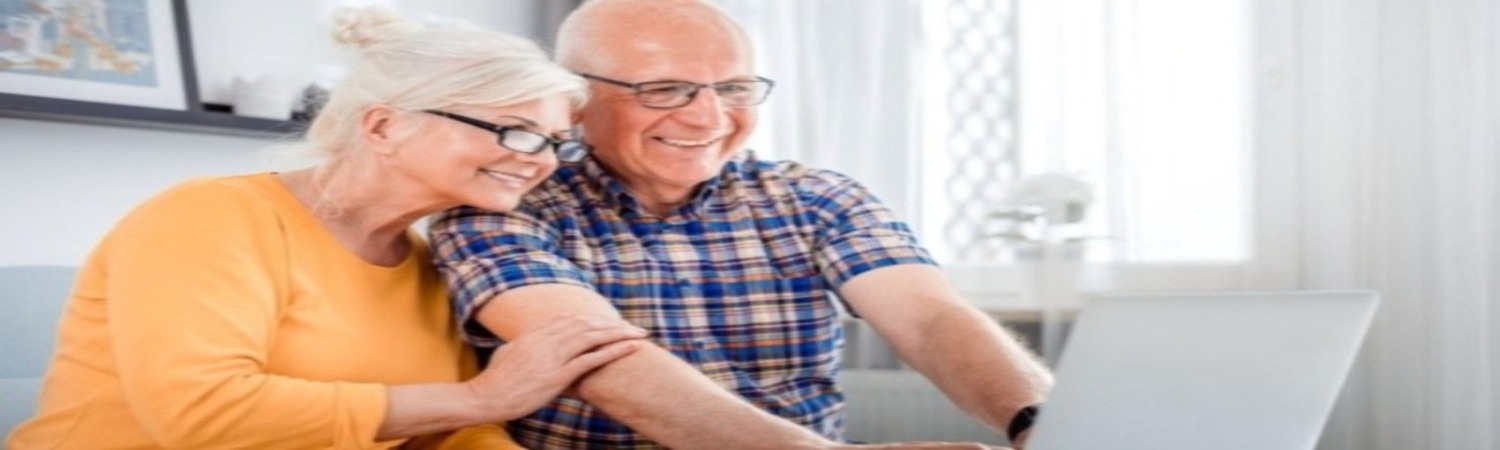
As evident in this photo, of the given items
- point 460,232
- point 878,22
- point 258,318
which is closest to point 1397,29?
point 878,22

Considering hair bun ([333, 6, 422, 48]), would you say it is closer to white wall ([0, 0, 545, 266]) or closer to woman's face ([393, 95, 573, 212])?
woman's face ([393, 95, 573, 212])

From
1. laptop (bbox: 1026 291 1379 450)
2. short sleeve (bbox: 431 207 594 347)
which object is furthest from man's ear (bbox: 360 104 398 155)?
laptop (bbox: 1026 291 1379 450)

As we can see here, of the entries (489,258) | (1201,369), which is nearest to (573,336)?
(489,258)

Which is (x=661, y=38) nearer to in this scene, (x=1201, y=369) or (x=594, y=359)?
(x=594, y=359)

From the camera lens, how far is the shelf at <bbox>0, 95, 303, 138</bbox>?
2.20 metres

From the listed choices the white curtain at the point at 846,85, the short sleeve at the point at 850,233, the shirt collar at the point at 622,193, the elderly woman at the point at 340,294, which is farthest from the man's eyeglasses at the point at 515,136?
the white curtain at the point at 846,85

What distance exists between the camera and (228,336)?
1.48 m

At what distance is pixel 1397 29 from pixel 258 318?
1840mm

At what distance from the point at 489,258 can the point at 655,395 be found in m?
0.24

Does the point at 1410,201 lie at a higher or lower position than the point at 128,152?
lower

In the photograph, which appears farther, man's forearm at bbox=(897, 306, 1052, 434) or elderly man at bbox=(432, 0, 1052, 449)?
elderly man at bbox=(432, 0, 1052, 449)

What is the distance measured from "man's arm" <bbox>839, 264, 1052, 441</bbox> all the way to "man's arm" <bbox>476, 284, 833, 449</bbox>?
0.26m

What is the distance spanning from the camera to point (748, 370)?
189 cm

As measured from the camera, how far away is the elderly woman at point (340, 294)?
148 cm
